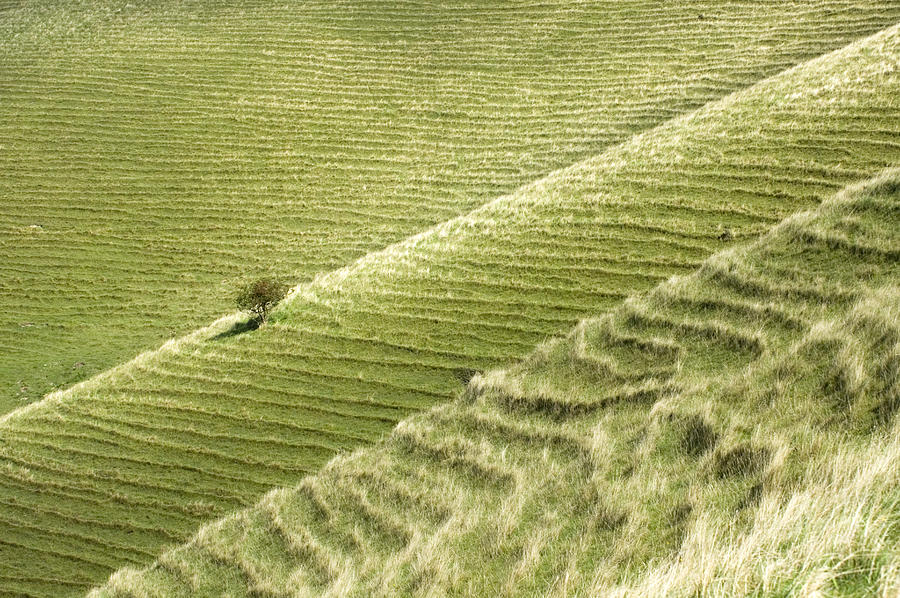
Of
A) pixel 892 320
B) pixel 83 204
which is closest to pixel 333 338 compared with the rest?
pixel 892 320

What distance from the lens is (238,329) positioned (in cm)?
1736

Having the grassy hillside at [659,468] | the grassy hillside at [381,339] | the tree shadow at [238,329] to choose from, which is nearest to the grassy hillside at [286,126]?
the tree shadow at [238,329]

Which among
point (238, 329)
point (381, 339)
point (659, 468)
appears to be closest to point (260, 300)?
point (238, 329)

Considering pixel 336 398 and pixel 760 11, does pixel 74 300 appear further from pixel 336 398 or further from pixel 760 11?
pixel 760 11

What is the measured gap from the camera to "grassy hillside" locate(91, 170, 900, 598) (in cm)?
446

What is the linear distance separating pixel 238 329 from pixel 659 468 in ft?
41.2

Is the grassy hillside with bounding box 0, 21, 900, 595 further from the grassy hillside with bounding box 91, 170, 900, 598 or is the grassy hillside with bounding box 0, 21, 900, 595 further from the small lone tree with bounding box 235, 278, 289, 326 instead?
the grassy hillside with bounding box 91, 170, 900, 598

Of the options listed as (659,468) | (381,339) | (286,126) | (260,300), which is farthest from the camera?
(286,126)

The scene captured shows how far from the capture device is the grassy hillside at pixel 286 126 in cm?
2392

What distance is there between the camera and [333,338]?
51.6ft

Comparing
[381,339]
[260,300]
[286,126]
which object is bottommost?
[381,339]

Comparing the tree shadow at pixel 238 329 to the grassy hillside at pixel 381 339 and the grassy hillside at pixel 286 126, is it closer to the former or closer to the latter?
the grassy hillside at pixel 381 339

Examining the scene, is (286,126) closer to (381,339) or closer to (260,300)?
(260,300)

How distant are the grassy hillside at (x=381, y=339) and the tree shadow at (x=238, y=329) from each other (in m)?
0.09
